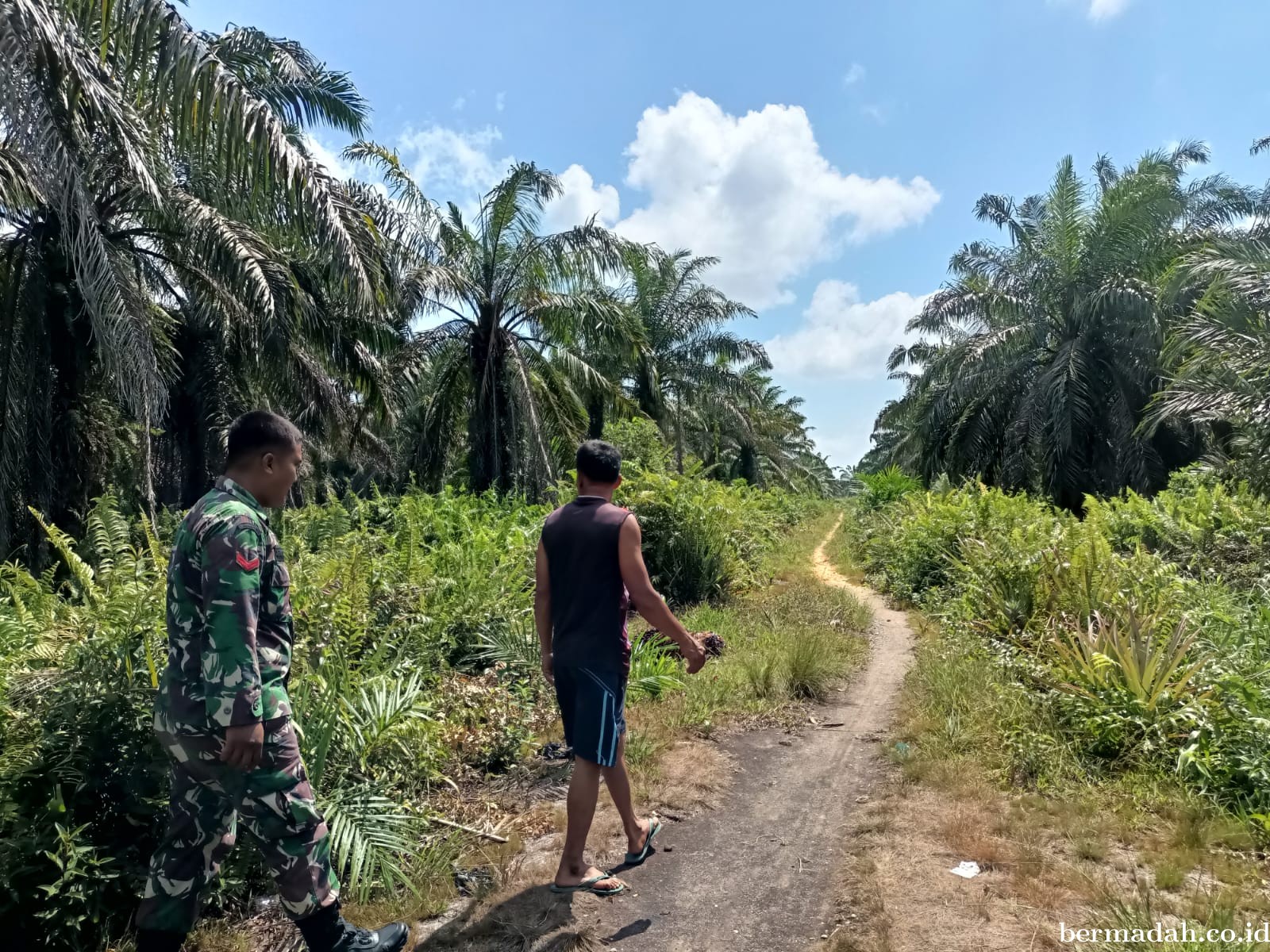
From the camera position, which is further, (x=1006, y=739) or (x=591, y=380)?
(x=591, y=380)

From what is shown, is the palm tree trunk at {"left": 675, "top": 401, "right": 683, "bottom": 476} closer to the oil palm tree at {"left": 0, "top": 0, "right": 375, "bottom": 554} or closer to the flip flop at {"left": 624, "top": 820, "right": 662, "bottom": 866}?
the oil palm tree at {"left": 0, "top": 0, "right": 375, "bottom": 554}

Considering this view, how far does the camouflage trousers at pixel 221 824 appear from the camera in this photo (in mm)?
2404

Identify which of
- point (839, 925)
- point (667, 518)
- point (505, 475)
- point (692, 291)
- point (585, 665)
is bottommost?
point (839, 925)

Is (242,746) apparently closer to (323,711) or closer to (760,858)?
(323,711)

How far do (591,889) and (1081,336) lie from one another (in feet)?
59.0

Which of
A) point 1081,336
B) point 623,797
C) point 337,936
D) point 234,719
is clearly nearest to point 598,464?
point 623,797

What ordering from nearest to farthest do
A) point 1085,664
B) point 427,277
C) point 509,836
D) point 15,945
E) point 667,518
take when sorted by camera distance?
point 15,945
point 509,836
point 1085,664
point 667,518
point 427,277

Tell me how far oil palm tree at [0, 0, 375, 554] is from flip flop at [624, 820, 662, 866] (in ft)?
20.4

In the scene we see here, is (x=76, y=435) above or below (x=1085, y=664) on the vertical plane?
above

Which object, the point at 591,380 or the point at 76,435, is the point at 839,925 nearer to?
the point at 76,435

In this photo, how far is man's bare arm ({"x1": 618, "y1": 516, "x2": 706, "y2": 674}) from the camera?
3.00 meters

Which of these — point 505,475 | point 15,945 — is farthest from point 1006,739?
point 505,475

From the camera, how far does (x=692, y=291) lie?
940 inches

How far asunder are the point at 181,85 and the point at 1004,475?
17.5m
